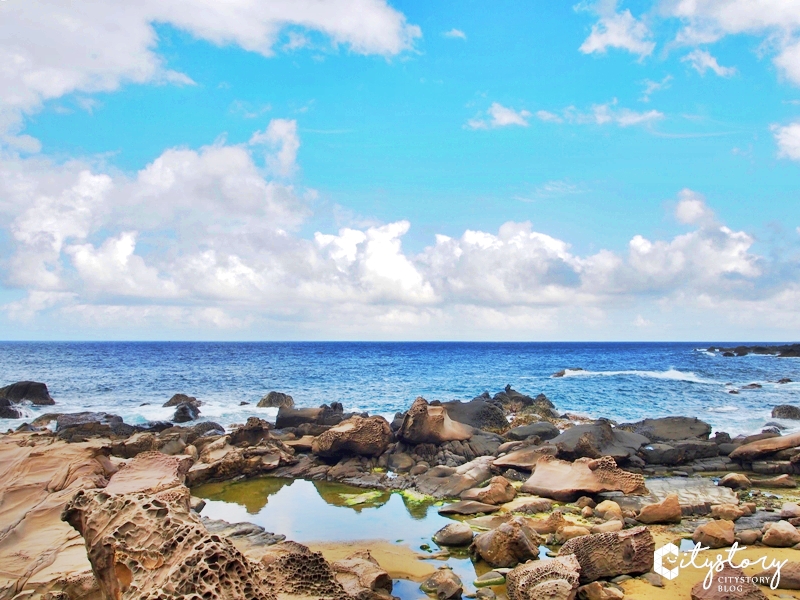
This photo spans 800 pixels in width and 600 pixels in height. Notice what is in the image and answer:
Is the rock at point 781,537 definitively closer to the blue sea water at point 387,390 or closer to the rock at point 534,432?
the rock at point 534,432

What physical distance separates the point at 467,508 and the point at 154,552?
32.1ft

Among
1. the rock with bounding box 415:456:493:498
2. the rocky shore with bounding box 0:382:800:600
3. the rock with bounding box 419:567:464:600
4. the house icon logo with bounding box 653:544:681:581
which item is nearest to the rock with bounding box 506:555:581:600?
the rocky shore with bounding box 0:382:800:600

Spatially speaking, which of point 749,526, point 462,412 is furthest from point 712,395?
point 749,526

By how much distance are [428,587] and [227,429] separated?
1952 cm

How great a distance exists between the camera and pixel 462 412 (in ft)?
81.6

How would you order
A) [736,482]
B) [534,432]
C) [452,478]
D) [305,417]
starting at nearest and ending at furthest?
[736,482] → [452,478] → [534,432] → [305,417]

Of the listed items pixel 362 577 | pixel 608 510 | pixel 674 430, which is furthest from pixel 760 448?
pixel 362 577

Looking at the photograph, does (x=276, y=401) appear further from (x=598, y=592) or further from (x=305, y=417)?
(x=598, y=592)

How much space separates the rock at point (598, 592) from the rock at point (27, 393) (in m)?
36.5

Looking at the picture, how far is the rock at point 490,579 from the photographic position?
9.45m

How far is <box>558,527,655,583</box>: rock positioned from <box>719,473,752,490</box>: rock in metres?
7.21

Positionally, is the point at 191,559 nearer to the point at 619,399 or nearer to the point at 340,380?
the point at 619,399

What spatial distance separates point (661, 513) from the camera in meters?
12.5

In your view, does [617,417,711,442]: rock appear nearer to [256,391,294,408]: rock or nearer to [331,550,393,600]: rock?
[331,550,393,600]: rock
